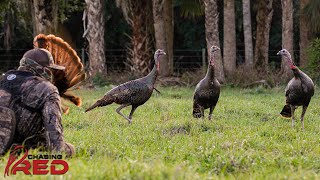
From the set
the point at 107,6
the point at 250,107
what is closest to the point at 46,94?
the point at 250,107

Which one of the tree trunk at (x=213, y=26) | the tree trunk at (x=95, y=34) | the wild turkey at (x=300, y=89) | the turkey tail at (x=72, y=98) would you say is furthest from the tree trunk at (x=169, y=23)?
the turkey tail at (x=72, y=98)

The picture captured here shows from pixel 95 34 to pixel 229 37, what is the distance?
4926 millimetres

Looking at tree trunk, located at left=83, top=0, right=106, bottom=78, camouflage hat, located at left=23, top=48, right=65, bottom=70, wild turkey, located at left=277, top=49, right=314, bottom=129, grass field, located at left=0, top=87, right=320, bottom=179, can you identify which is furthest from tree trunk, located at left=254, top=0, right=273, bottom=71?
camouflage hat, located at left=23, top=48, right=65, bottom=70

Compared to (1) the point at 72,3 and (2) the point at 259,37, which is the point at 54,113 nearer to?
(2) the point at 259,37

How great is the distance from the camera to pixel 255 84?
2308 centimetres

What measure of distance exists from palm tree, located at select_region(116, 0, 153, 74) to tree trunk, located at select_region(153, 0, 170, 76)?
0.33m

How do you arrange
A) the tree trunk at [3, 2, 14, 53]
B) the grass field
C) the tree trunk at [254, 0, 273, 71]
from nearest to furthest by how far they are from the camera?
the grass field < the tree trunk at [254, 0, 273, 71] < the tree trunk at [3, 2, 14, 53]

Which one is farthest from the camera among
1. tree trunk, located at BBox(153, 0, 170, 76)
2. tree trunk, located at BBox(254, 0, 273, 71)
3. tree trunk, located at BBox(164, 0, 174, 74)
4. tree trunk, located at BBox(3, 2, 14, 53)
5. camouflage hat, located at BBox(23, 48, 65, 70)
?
tree trunk, located at BBox(3, 2, 14, 53)

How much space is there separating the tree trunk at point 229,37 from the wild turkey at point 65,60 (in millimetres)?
16821

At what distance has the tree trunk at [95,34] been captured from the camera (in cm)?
2392

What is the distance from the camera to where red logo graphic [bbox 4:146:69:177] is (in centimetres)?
Answer: 599

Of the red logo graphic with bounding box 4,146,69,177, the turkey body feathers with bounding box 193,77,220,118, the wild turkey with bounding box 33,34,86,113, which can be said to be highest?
the wild turkey with bounding box 33,34,86,113

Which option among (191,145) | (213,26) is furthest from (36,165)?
(213,26)

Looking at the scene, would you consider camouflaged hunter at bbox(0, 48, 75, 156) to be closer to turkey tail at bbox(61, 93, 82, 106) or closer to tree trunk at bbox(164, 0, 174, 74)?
turkey tail at bbox(61, 93, 82, 106)
